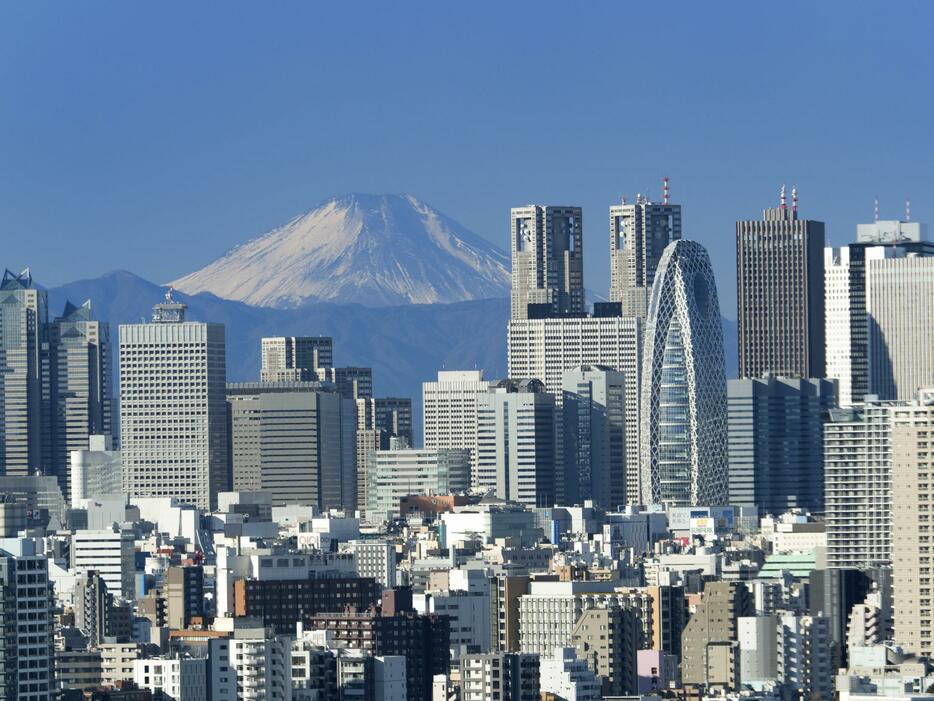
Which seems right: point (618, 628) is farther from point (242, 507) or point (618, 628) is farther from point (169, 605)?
point (242, 507)

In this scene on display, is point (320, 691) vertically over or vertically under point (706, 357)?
under

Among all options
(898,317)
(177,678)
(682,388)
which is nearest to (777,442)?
(898,317)

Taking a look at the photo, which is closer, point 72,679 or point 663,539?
point 72,679

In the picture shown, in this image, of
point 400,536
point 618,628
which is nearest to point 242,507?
point 400,536

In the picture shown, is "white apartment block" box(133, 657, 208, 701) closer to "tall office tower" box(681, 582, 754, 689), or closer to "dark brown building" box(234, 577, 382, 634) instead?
"tall office tower" box(681, 582, 754, 689)

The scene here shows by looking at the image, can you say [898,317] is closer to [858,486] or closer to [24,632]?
[858,486]

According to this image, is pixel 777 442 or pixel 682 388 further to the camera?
pixel 777 442

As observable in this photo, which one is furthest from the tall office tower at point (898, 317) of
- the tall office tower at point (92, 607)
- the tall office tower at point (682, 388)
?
the tall office tower at point (92, 607)
